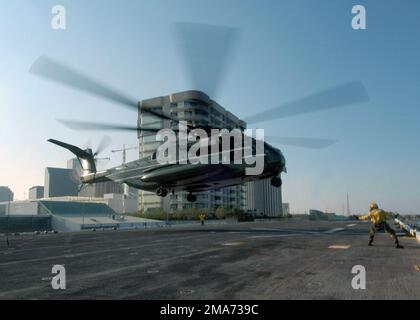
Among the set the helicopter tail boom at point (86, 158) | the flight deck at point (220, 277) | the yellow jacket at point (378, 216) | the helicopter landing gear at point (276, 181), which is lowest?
the flight deck at point (220, 277)

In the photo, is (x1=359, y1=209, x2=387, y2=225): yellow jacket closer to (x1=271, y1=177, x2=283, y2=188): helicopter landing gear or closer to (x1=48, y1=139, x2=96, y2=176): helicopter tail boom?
(x1=271, y1=177, x2=283, y2=188): helicopter landing gear

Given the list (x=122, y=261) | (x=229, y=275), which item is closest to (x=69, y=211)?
(x=122, y=261)

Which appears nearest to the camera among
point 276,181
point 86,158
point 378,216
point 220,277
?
point 220,277

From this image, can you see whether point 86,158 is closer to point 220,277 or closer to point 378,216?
point 378,216

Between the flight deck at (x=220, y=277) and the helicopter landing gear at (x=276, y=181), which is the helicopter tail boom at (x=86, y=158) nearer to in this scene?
the helicopter landing gear at (x=276, y=181)

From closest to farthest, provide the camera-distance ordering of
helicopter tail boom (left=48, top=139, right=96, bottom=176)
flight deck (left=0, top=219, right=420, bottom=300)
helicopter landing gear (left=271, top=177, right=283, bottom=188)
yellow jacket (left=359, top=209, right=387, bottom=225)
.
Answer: flight deck (left=0, top=219, right=420, bottom=300) → yellow jacket (left=359, top=209, right=387, bottom=225) → helicopter landing gear (left=271, top=177, right=283, bottom=188) → helicopter tail boom (left=48, top=139, right=96, bottom=176)

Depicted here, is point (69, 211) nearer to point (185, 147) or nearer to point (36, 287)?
point (185, 147)

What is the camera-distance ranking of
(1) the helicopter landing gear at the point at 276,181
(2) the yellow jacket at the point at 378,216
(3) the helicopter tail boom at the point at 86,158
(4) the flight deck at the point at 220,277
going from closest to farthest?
(4) the flight deck at the point at 220,277
(2) the yellow jacket at the point at 378,216
(1) the helicopter landing gear at the point at 276,181
(3) the helicopter tail boom at the point at 86,158

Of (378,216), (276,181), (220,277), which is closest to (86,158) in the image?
(276,181)

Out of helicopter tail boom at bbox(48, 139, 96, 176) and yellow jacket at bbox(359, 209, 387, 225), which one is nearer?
yellow jacket at bbox(359, 209, 387, 225)

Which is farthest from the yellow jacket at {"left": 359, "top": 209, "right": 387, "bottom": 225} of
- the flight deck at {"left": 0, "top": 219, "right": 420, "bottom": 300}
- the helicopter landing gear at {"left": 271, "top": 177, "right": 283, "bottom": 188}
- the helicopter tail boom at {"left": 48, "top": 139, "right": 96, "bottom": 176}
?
the helicopter tail boom at {"left": 48, "top": 139, "right": 96, "bottom": 176}

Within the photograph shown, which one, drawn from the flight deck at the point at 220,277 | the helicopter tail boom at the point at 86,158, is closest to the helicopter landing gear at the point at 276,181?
the flight deck at the point at 220,277

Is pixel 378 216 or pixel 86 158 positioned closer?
pixel 378 216
